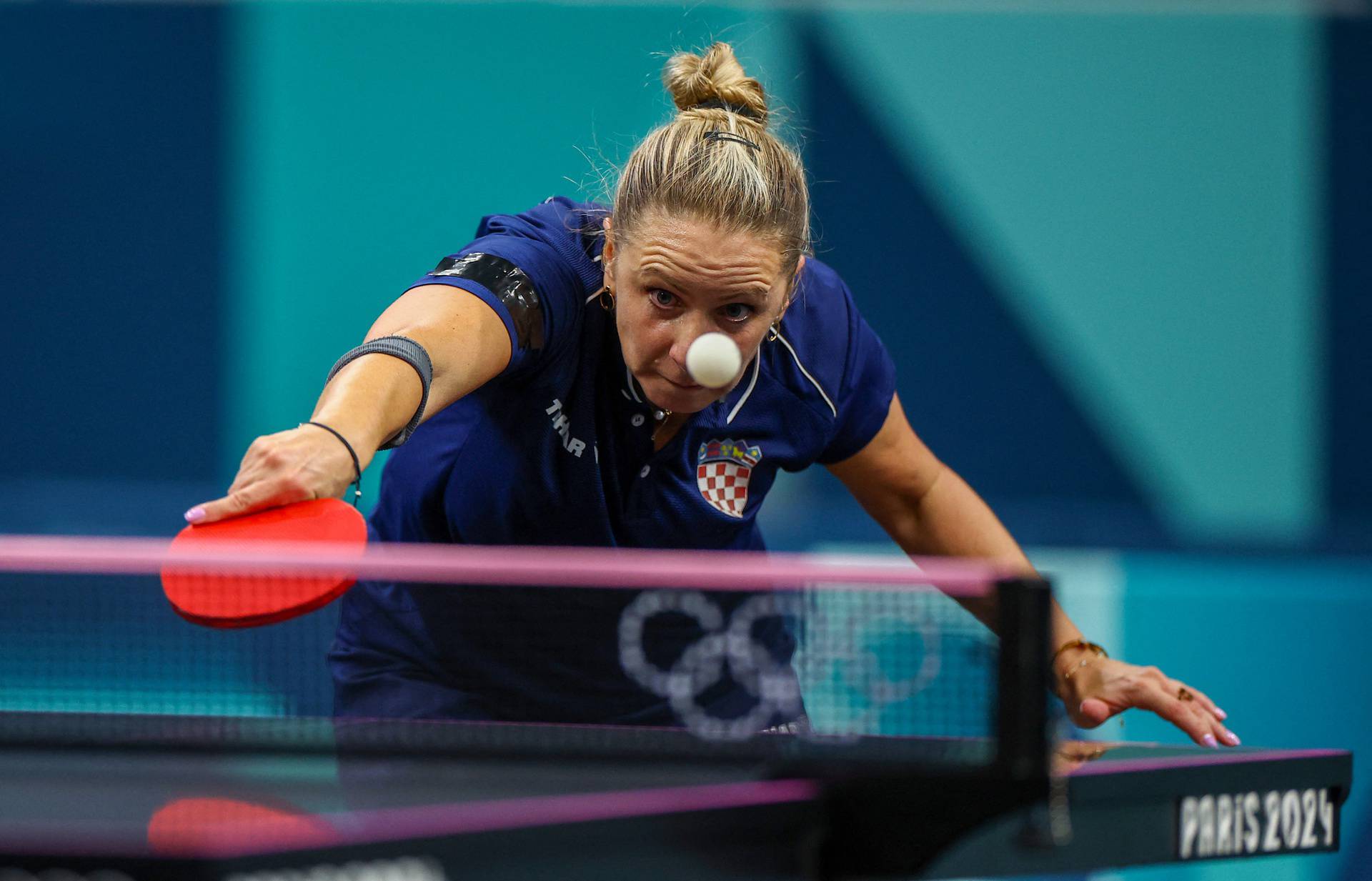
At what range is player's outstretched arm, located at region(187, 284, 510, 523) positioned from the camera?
4.86 feet

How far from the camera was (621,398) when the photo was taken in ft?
6.68

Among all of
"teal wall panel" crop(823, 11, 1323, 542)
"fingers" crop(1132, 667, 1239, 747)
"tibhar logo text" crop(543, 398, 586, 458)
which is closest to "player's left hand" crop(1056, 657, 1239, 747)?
"fingers" crop(1132, 667, 1239, 747)

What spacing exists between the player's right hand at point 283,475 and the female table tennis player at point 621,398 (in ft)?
0.13

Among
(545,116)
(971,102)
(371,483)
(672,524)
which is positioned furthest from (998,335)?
(672,524)

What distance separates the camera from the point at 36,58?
5.42 metres

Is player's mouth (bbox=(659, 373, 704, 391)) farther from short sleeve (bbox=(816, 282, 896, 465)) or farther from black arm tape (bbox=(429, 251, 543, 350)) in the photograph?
short sleeve (bbox=(816, 282, 896, 465))

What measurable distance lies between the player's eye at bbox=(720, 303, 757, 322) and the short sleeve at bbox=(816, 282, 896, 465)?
319 millimetres

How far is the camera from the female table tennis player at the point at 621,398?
177 cm

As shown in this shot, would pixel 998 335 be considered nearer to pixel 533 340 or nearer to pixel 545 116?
pixel 545 116

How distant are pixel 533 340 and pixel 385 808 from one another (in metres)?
0.79

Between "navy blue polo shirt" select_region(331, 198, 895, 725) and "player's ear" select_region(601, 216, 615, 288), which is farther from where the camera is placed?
"player's ear" select_region(601, 216, 615, 288)

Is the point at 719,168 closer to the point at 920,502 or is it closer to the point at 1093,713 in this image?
the point at 920,502

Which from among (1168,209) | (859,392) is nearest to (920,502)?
(859,392)

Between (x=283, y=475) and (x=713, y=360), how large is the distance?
55cm
